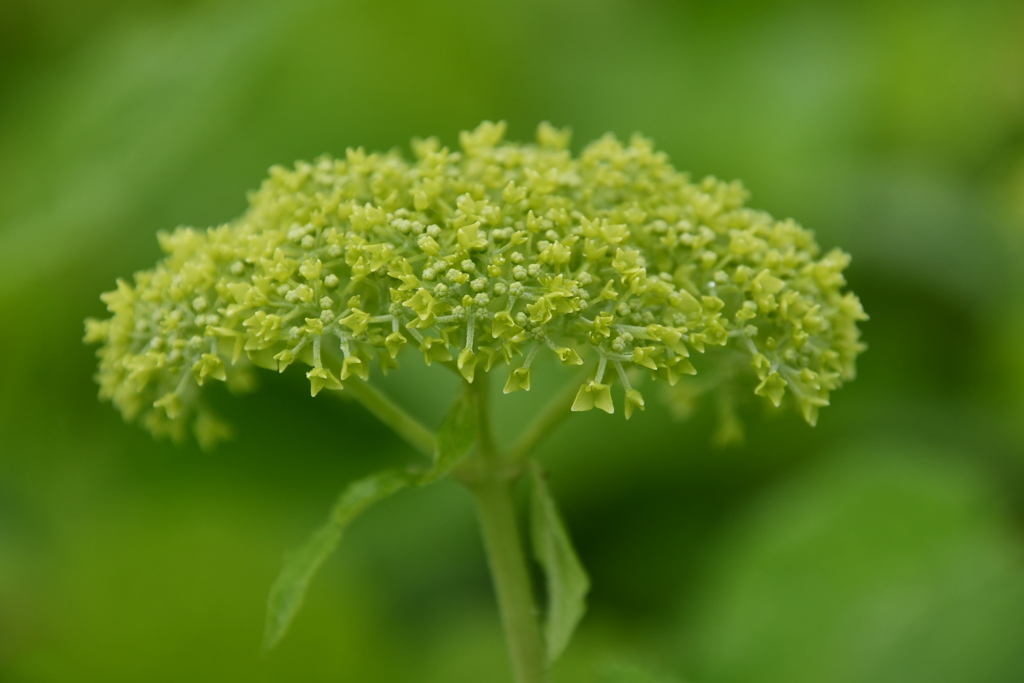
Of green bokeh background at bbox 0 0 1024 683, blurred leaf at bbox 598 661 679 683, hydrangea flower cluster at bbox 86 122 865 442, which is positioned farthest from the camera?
green bokeh background at bbox 0 0 1024 683

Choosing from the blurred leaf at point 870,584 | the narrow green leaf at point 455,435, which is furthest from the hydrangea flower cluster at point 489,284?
the blurred leaf at point 870,584

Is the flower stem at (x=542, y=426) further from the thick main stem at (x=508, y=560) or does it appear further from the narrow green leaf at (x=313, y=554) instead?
the narrow green leaf at (x=313, y=554)

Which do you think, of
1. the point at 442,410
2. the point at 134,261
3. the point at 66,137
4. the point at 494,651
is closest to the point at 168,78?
the point at 66,137

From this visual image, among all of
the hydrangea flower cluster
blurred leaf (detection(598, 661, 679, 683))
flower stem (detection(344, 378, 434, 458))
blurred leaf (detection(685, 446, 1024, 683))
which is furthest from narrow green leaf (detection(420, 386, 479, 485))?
blurred leaf (detection(685, 446, 1024, 683))

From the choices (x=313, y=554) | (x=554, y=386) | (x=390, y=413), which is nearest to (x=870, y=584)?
(x=554, y=386)

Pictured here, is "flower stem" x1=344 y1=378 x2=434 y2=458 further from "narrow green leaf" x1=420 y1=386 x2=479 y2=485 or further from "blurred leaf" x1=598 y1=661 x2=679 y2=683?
"blurred leaf" x1=598 y1=661 x2=679 y2=683

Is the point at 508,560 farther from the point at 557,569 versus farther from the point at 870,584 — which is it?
the point at 870,584
